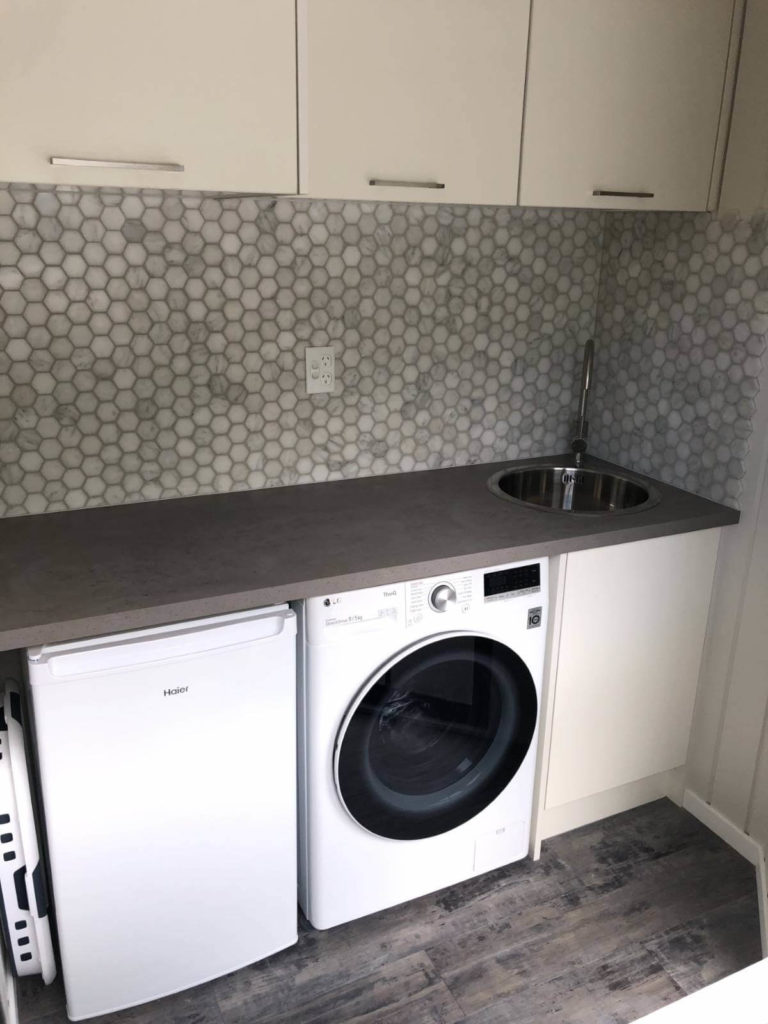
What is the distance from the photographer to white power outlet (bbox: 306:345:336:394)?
2.12 m

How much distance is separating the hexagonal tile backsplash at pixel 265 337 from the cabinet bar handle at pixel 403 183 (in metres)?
0.39

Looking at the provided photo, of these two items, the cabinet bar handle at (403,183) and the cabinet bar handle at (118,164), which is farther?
the cabinet bar handle at (403,183)

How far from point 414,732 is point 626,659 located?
598mm

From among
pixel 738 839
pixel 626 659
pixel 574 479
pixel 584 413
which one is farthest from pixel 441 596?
pixel 738 839

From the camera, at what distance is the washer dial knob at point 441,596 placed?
5.80 ft

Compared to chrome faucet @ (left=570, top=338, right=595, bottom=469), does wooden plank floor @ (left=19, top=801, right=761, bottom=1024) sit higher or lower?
lower

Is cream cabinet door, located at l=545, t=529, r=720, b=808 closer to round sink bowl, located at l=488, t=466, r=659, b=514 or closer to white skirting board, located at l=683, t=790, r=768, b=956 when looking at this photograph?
white skirting board, located at l=683, t=790, r=768, b=956

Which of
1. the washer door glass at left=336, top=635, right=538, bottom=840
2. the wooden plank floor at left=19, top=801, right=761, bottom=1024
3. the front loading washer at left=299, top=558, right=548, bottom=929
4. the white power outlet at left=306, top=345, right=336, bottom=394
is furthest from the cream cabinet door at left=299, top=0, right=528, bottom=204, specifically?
the wooden plank floor at left=19, top=801, right=761, bottom=1024

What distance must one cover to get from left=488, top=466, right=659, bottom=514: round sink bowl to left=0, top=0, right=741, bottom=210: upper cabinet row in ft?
2.49

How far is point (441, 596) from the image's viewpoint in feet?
5.81

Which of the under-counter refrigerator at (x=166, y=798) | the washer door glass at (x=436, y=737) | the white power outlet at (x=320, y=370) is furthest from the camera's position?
the white power outlet at (x=320, y=370)

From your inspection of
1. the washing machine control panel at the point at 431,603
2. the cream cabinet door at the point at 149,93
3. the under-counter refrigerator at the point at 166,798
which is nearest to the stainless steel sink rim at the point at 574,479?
the washing machine control panel at the point at 431,603

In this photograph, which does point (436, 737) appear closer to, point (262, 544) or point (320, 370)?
point (262, 544)

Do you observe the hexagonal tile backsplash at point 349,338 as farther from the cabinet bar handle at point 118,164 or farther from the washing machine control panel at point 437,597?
the washing machine control panel at point 437,597
